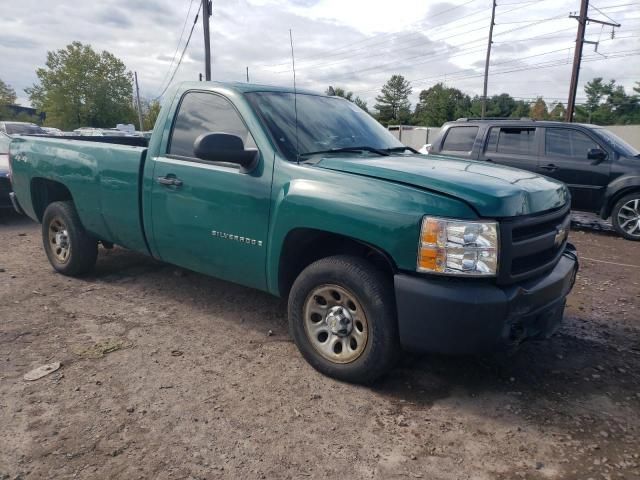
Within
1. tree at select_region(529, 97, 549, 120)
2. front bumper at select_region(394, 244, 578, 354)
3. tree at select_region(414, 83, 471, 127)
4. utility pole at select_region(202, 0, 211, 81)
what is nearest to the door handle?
front bumper at select_region(394, 244, 578, 354)

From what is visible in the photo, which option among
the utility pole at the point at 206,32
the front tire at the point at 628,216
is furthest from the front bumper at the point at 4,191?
the utility pole at the point at 206,32

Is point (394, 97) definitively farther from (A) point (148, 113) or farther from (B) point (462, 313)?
(B) point (462, 313)

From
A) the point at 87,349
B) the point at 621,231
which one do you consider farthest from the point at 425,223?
the point at 621,231

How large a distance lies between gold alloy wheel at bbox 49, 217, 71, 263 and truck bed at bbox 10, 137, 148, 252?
395 millimetres

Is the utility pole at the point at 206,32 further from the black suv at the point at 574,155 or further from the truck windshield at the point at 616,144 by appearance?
the truck windshield at the point at 616,144

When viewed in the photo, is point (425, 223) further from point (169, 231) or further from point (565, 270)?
point (169, 231)

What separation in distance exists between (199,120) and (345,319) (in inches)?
77.6

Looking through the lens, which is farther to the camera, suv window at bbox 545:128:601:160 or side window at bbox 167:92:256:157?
suv window at bbox 545:128:601:160

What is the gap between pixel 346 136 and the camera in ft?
12.8

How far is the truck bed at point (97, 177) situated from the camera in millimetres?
4188

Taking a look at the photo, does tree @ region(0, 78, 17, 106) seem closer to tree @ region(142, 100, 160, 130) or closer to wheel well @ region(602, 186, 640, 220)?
tree @ region(142, 100, 160, 130)

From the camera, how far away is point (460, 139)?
900 centimetres

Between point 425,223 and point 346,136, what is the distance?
1493 mm

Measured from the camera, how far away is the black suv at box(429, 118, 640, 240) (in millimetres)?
7887
